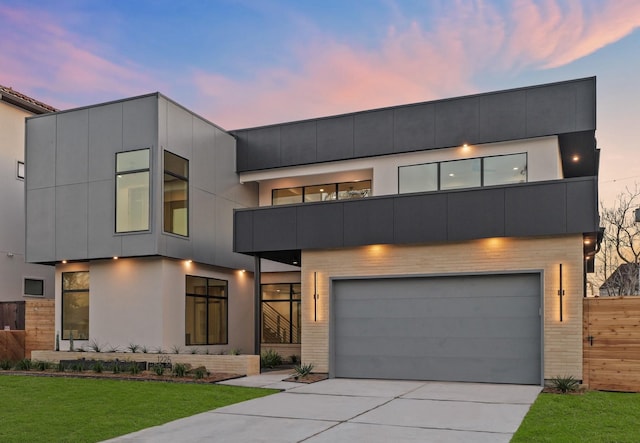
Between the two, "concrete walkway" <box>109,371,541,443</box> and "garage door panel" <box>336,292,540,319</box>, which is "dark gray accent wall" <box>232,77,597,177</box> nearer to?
Result: "garage door panel" <box>336,292,540,319</box>

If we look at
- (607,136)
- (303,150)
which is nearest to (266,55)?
(303,150)

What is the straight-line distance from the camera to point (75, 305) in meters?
21.8

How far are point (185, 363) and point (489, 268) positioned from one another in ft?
28.3

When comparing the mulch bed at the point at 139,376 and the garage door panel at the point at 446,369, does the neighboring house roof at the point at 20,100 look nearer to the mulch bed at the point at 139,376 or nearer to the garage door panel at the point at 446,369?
the mulch bed at the point at 139,376

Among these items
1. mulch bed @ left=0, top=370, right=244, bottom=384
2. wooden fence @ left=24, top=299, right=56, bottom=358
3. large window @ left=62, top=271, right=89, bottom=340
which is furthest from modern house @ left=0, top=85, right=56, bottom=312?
mulch bed @ left=0, top=370, right=244, bottom=384

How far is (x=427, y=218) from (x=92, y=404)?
8885mm

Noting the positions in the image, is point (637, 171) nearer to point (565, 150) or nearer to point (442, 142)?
point (565, 150)

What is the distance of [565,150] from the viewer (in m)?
20.7

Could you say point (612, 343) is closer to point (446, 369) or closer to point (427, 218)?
point (446, 369)

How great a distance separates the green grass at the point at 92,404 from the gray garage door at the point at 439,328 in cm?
343

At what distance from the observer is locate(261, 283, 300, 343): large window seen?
973 inches

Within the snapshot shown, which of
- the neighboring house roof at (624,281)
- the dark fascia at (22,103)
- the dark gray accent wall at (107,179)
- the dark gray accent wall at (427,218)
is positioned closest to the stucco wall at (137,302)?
the dark gray accent wall at (107,179)

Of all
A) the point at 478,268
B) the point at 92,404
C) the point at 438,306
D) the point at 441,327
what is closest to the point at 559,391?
the point at 441,327

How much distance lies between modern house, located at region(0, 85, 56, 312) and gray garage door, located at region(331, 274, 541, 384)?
15485mm
